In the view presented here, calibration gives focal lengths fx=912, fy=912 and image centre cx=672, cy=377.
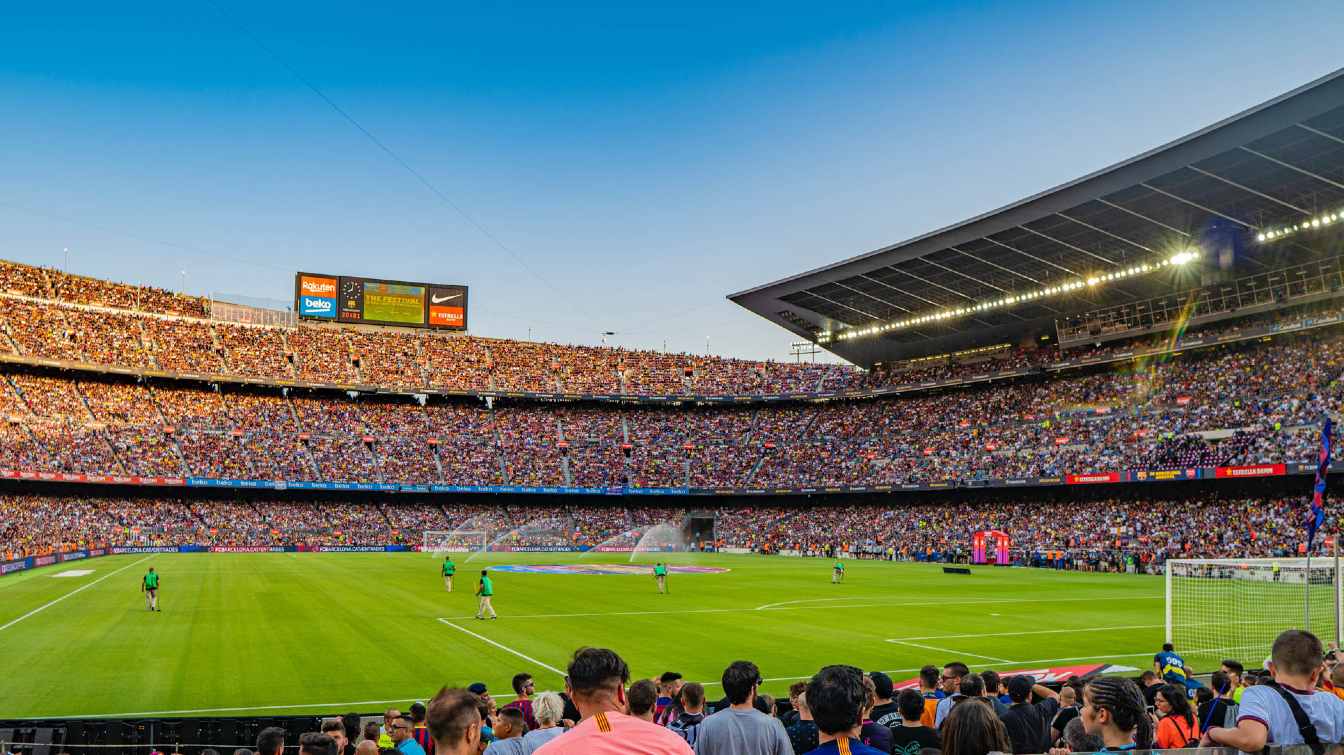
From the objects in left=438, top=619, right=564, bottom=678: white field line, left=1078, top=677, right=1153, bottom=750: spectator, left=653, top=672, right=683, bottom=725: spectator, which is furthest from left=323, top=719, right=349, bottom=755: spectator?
left=438, top=619, right=564, bottom=678: white field line

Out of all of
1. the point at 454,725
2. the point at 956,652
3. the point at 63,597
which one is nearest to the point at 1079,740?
the point at 454,725

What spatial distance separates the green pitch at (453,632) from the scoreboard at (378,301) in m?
54.8

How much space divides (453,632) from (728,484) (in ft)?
209

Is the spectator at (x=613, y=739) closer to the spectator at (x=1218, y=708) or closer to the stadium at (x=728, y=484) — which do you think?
the stadium at (x=728, y=484)

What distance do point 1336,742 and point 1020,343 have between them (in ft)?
249

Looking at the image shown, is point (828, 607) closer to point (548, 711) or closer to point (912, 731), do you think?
point (912, 731)

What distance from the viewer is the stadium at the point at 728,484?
20250mm

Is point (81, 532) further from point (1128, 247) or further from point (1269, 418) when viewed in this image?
point (1269, 418)

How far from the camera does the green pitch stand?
742 inches

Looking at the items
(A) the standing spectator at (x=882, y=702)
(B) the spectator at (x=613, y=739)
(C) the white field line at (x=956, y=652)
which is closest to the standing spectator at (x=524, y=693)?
(A) the standing spectator at (x=882, y=702)

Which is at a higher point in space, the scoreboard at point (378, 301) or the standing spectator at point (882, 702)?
the scoreboard at point (378, 301)

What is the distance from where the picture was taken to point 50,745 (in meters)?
11.3

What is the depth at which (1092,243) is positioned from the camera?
193ft

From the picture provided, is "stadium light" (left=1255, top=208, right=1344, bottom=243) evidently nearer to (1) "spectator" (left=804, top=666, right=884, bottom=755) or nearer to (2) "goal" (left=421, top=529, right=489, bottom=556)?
(1) "spectator" (left=804, top=666, right=884, bottom=755)
